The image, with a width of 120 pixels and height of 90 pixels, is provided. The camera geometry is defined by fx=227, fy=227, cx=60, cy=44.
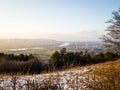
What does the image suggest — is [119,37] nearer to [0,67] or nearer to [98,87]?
[0,67]

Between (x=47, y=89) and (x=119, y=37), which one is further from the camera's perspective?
(x=119, y=37)

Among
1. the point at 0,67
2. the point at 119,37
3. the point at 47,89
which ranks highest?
the point at 119,37

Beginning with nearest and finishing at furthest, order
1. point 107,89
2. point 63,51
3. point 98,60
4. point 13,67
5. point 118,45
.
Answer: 1. point 107,89
2. point 118,45
3. point 13,67
4. point 63,51
5. point 98,60

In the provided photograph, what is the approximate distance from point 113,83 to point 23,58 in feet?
104

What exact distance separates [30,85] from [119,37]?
20.0 m

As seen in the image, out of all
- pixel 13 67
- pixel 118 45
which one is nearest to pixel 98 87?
pixel 118 45

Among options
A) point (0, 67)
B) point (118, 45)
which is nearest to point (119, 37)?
point (118, 45)

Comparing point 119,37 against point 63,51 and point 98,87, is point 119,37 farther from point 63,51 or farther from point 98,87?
point 98,87

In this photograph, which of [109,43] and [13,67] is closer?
[109,43]

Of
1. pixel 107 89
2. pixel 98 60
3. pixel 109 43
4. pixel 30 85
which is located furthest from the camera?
pixel 98 60

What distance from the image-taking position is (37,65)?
19.7 m

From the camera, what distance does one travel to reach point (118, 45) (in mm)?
21516

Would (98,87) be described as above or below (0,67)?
above

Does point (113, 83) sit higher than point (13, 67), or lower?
higher
